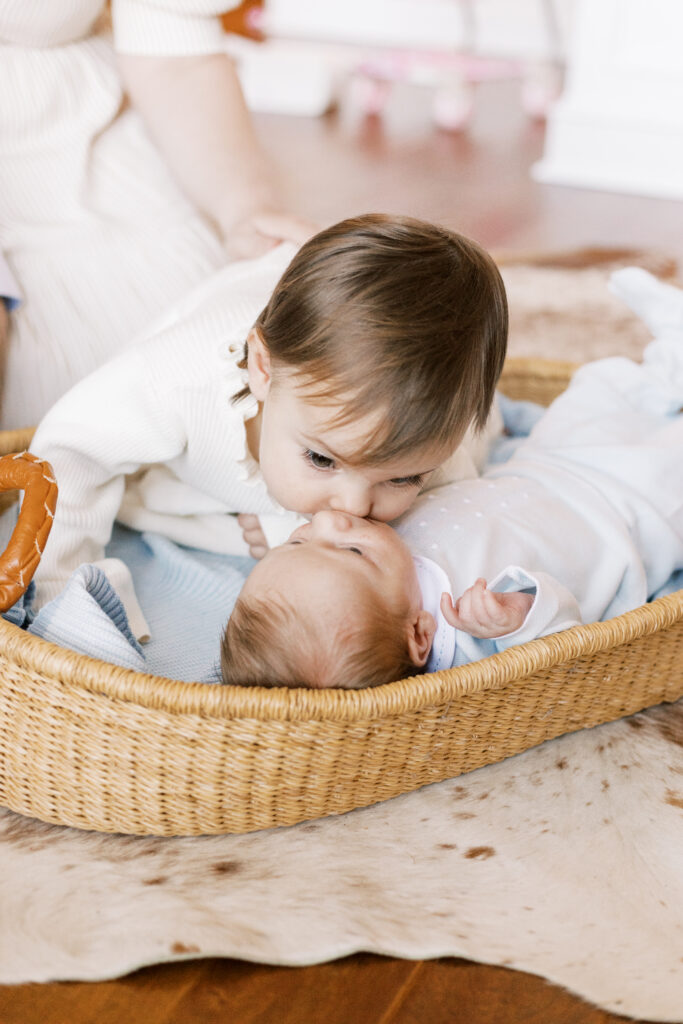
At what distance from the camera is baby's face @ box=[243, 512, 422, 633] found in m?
1.04

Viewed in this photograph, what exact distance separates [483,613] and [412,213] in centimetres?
180

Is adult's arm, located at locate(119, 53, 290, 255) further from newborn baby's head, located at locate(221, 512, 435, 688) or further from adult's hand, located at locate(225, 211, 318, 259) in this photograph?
newborn baby's head, located at locate(221, 512, 435, 688)

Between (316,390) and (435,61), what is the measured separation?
3568mm

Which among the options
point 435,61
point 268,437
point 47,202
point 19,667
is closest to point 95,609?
point 19,667

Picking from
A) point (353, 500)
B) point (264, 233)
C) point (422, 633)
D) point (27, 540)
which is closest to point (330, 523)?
point (353, 500)

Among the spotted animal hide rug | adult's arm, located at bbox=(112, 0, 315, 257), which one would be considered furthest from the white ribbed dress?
the spotted animal hide rug

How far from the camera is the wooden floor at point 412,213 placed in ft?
2.97

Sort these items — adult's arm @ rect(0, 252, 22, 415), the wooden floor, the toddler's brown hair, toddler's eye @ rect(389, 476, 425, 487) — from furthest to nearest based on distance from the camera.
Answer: adult's arm @ rect(0, 252, 22, 415) → toddler's eye @ rect(389, 476, 425, 487) → the toddler's brown hair → the wooden floor

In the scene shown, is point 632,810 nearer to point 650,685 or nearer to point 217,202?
point 650,685

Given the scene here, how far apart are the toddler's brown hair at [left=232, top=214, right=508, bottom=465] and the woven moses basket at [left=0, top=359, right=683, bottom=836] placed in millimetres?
246

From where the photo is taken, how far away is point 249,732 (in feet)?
3.11

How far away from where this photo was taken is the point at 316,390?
1.06m

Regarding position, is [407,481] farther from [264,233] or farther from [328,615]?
[264,233]

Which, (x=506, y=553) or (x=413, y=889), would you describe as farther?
(x=506, y=553)
